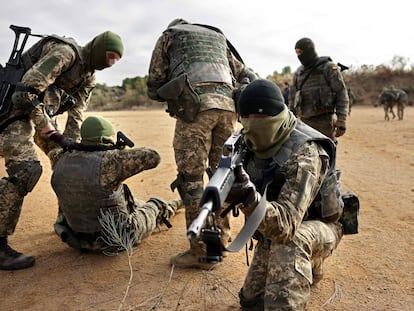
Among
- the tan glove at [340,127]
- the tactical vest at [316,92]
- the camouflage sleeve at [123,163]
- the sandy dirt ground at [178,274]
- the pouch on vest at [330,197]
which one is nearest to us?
the pouch on vest at [330,197]

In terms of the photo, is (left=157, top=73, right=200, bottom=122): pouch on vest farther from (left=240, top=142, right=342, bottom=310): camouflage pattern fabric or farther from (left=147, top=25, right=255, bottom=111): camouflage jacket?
(left=240, top=142, right=342, bottom=310): camouflage pattern fabric

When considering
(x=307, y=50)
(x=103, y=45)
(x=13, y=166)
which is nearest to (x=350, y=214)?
(x=103, y=45)

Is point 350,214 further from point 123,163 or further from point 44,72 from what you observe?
point 44,72

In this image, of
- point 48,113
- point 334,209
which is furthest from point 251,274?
point 48,113

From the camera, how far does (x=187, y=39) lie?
150 inches

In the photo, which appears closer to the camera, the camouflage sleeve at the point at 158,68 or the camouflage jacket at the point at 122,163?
the camouflage jacket at the point at 122,163

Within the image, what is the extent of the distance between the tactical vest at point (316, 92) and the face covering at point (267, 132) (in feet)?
11.9

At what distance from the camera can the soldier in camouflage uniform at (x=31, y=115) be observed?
12.5 ft

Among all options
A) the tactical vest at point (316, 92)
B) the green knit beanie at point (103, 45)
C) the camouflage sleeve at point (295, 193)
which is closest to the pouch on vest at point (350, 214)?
the camouflage sleeve at point (295, 193)

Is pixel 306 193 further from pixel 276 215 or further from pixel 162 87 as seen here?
pixel 162 87

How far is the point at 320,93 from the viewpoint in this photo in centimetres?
636

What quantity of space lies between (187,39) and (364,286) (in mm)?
2358

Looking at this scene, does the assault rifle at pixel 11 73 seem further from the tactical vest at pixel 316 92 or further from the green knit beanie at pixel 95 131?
the tactical vest at pixel 316 92

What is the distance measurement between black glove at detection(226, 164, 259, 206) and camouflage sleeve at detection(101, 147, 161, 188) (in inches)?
61.1
